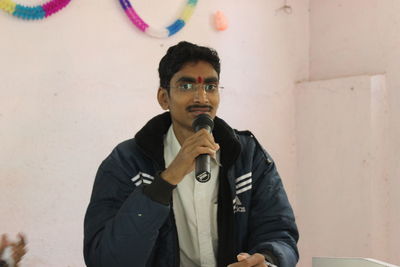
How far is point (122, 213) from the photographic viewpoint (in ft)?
4.05

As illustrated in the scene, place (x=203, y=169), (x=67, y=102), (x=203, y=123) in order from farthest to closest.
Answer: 1. (x=67, y=102)
2. (x=203, y=123)
3. (x=203, y=169)

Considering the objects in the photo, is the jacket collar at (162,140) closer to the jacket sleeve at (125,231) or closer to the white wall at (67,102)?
the jacket sleeve at (125,231)

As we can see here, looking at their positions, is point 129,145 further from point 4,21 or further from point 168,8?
point 168,8

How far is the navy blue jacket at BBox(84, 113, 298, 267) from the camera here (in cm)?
122

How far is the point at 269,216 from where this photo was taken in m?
1.43

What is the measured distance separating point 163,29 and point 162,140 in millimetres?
921

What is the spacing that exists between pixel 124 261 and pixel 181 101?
0.48 m

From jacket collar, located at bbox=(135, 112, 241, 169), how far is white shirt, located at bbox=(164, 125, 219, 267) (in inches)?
2.5

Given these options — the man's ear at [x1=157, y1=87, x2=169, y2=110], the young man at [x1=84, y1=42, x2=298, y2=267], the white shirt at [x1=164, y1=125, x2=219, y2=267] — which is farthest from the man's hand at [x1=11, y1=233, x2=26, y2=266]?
the man's ear at [x1=157, y1=87, x2=169, y2=110]

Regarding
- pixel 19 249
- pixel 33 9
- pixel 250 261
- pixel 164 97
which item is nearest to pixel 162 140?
pixel 164 97

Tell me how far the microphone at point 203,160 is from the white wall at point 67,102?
836mm

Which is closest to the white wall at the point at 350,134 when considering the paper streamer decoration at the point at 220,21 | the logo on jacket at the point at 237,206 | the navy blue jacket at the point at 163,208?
the paper streamer decoration at the point at 220,21

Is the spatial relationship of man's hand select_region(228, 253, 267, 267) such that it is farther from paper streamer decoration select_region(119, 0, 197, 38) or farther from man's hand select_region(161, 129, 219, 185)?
paper streamer decoration select_region(119, 0, 197, 38)

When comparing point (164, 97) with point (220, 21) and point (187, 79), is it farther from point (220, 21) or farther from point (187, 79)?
point (220, 21)
